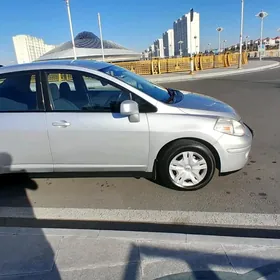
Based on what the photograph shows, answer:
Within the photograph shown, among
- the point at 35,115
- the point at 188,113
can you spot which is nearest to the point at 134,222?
the point at 188,113

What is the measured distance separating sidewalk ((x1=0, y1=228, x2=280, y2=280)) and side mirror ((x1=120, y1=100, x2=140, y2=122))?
1250 mm

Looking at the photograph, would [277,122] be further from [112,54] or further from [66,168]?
[112,54]

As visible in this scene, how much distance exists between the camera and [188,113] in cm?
313

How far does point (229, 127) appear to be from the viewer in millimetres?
3174

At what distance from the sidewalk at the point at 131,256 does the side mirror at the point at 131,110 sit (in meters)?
1.25

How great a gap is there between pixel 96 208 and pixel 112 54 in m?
64.2

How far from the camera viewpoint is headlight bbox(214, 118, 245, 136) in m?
3.14

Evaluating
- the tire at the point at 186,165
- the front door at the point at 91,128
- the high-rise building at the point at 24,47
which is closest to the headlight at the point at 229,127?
the tire at the point at 186,165

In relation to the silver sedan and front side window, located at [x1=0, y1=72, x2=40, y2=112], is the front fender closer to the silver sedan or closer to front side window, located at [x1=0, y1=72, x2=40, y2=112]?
the silver sedan

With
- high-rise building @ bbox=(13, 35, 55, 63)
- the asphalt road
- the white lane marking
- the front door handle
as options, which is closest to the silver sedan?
the front door handle

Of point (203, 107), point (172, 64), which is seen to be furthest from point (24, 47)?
Answer: point (203, 107)

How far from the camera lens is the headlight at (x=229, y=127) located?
314 centimetres

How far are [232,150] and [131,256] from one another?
176 centimetres

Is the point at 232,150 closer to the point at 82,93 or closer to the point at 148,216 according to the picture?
the point at 148,216
